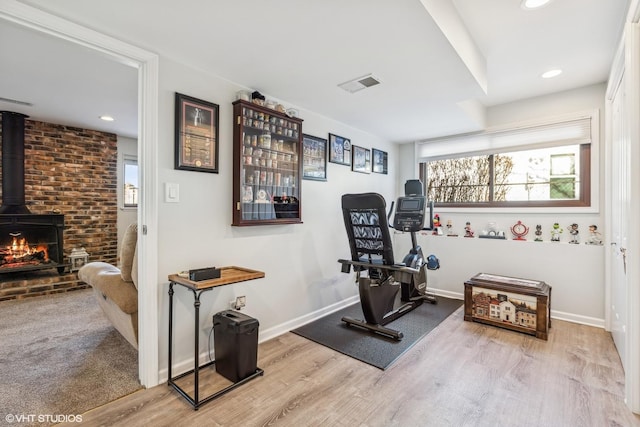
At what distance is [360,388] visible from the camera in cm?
204

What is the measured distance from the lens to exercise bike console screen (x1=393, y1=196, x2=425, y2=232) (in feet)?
11.3

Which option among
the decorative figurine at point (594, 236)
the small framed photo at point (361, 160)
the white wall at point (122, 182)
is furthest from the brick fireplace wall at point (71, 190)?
the decorative figurine at point (594, 236)

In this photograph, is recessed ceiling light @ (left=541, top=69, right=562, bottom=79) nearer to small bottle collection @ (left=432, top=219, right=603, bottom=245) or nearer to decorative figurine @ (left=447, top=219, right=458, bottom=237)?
small bottle collection @ (left=432, top=219, right=603, bottom=245)

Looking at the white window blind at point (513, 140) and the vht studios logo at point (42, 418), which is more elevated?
the white window blind at point (513, 140)

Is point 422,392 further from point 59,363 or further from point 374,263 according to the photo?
point 59,363

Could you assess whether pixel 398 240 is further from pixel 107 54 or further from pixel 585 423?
pixel 107 54

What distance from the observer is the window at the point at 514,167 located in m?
3.34

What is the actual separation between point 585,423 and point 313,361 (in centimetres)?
168

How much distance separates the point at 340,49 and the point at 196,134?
119cm

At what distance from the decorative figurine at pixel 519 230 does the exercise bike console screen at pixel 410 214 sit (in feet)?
3.93

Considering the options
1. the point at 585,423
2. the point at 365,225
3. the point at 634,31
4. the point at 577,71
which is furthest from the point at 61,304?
the point at 577,71

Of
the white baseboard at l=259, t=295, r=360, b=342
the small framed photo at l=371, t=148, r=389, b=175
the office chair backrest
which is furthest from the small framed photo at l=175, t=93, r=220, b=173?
the small framed photo at l=371, t=148, r=389, b=175

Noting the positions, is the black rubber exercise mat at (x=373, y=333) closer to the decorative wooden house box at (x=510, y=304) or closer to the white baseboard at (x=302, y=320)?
the white baseboard at (x=302, y=320)

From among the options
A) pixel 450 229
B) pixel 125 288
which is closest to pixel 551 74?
pixel 450 229
